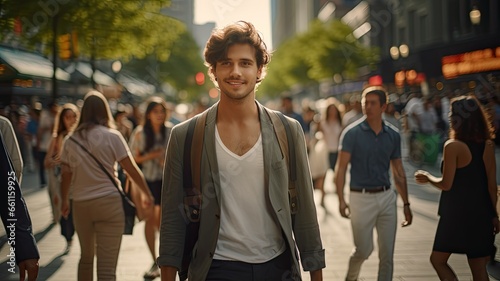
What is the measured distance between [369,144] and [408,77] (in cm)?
3664

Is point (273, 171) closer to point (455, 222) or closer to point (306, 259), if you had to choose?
point (306, 259)

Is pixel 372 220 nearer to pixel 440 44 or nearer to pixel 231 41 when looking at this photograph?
pixel 231 41

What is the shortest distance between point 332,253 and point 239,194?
17.1 feet

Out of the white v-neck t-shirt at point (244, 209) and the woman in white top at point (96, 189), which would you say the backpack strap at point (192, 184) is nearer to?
the white v-neck t-shirt at point (244, 209)

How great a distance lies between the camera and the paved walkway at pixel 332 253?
697 cm

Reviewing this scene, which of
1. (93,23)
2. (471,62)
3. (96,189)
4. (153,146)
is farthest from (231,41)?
(471,62)

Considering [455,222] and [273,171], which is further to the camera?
[455,222]

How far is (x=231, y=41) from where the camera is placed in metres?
3.11

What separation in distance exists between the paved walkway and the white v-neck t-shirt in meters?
3.88

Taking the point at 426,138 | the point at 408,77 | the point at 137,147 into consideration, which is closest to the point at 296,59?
the point at 408,77

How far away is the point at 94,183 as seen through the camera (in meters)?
5.53

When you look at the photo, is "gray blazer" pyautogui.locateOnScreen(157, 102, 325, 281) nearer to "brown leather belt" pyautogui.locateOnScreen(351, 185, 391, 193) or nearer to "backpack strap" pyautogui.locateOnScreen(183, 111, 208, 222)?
"backpack strap" pyautogui.locateOnScreen(183, 111, 208, 222)

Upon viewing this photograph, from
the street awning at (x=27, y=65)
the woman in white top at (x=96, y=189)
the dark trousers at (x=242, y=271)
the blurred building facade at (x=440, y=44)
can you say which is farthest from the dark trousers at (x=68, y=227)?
the blurred building facade at (x=440, y=44)

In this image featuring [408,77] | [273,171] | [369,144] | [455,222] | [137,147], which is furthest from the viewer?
[408,77]
